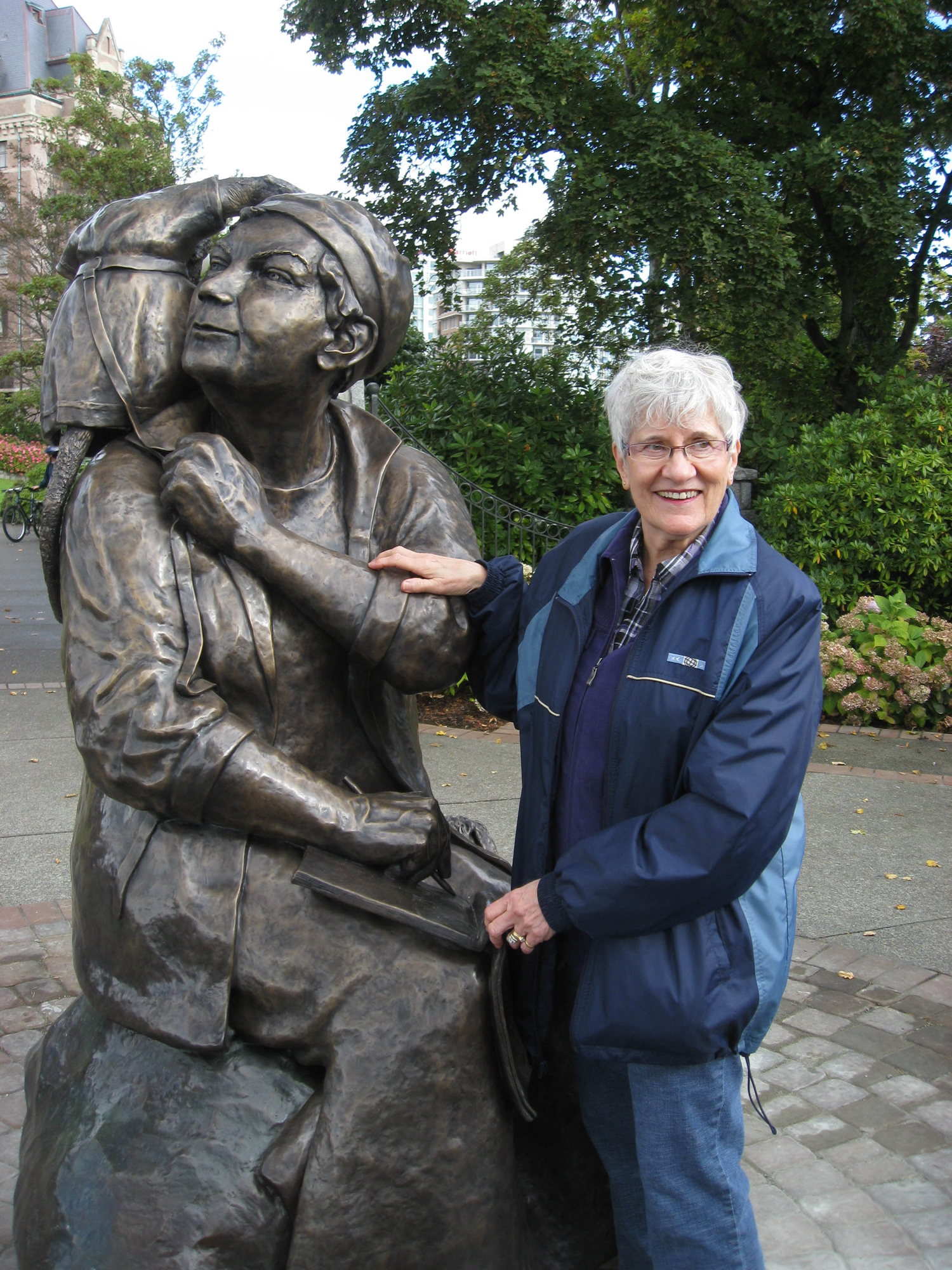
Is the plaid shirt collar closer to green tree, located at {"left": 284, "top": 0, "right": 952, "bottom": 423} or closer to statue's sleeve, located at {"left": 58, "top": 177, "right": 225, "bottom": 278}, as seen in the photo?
statue's sleeve, located at {"left": 58, "top": 177, "right": 225, "bottom": 278}

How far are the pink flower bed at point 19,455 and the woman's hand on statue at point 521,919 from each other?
27121 millimetres

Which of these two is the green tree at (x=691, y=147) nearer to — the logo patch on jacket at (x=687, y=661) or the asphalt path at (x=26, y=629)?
the asphalt path at (x=26, y=629)

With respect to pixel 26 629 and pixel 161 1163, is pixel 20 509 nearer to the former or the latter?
pixel 26 629

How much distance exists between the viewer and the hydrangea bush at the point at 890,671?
7.66 m

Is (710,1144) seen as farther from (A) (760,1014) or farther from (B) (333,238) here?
(B) (333,238)

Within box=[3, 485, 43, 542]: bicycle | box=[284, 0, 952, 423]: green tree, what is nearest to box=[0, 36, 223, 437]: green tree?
box=[3, 485, 43, 542]: bicycle

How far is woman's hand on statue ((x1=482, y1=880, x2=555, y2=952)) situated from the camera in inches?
76.2

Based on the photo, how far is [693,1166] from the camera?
192 cm

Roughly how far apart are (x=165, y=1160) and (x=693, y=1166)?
931 mm

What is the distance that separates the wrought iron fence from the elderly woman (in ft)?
19.7

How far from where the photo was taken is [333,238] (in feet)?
6.71

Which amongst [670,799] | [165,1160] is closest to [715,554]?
[670,799]

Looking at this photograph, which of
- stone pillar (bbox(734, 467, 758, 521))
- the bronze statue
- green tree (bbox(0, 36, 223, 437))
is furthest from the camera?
green tree (bbox(0, 36, 223, 437))

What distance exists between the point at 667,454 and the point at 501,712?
732 millimetres
